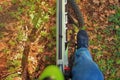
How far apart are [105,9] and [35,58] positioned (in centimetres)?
107

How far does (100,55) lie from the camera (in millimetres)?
3611

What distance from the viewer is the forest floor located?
3.44 metres

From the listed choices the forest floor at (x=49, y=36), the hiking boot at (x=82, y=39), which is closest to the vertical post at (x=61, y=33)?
the hiking boot at (x=82, y=39)

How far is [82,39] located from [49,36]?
0.45 meters

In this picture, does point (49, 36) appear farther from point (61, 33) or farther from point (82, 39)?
point (82, 39)

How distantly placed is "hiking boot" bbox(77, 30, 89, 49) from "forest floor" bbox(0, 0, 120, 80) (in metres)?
0.27

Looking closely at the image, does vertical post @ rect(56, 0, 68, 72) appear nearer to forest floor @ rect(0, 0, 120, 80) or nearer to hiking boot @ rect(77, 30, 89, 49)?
hiking boot @ rect(77, 30, 89, 49)

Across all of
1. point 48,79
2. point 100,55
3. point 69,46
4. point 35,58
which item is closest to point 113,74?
point 100,55

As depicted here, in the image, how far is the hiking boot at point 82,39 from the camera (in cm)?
324

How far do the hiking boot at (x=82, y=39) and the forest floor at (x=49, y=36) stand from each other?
10.7 inches

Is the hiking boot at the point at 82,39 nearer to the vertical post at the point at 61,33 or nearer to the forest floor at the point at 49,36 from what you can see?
the vertical post at the point at 61,33

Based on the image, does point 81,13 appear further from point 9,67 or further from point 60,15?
point 9,67

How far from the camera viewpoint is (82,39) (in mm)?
3283

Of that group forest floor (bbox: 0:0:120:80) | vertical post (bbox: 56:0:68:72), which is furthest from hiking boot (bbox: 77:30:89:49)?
forest floor (bbox: 0:0:120:80)
